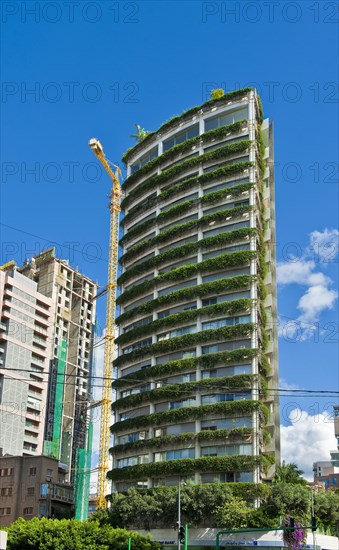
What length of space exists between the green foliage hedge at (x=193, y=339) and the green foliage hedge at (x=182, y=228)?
14360 millimetres

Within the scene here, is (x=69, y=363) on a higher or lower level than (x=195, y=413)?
higher

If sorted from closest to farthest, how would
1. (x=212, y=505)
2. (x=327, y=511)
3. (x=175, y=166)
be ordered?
(x=212, y=505), (x=327, y=511), (x=175, y=166)

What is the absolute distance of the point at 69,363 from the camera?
162 meters

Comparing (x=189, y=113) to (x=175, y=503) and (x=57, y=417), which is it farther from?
(x=57, y=417)

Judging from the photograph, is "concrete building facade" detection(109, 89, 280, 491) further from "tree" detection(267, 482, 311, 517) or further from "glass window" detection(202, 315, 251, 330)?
"tree" detection(267, 482, 311, 517)

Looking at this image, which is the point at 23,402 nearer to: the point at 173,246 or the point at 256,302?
the point at 173,246

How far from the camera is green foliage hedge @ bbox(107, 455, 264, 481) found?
71.6 metres

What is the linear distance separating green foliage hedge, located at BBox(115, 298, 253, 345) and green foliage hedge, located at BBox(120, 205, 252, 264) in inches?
447

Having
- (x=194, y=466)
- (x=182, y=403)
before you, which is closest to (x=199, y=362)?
(x=182, y=403)

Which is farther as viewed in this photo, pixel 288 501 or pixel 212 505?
pixel 212 505

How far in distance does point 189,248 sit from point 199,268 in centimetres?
382

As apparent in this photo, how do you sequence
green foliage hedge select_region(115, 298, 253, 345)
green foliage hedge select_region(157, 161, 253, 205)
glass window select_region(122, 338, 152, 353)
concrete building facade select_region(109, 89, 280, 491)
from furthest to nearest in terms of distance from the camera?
1. glass window select_region(122, 338, 152, 353)
2. green foliage hedge select_region(157, 161, 253, 205)
3. green foliage hedge select_region(115, 298, 253, 345)
4. concrete building facade select_region(109, 89, 280, 491)

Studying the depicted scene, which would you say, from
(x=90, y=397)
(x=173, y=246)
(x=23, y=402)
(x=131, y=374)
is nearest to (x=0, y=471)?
(x=23, y=402)

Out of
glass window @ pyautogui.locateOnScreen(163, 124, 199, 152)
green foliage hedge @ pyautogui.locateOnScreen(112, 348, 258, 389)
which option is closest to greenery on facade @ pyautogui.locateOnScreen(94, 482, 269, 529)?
green foliage hedge @ pyautogui.locateOnScreen(112, 348, 258, 389)
